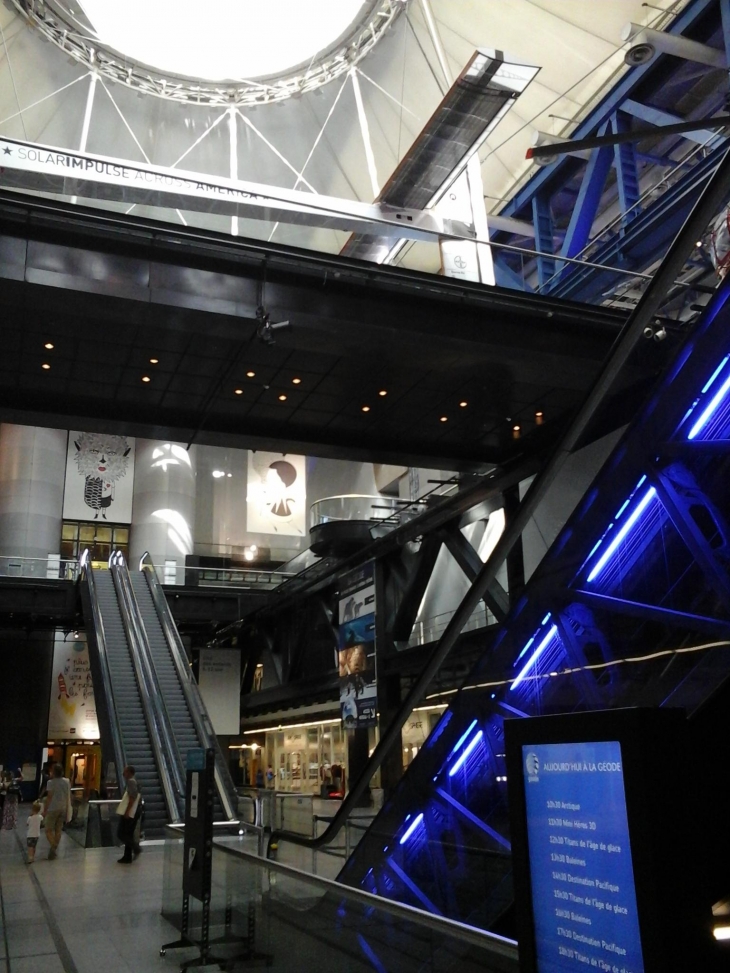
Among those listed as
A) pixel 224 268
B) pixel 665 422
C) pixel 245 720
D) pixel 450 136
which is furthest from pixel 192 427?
pixel 245 720

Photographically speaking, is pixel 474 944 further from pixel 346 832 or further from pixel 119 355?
pixel 119 355

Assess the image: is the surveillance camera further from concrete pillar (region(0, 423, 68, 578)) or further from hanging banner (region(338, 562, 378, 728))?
concrete pillar (region(0, 423, 68, 578))

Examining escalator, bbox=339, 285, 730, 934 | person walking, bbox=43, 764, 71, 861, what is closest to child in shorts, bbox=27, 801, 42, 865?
person walking, bbox=43, 764, 71, 861

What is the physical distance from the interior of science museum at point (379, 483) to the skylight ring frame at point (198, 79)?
9cm

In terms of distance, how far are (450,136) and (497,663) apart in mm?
10556

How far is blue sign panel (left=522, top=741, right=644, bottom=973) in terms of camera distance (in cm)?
235

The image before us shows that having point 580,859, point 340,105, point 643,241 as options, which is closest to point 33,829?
point 580,859

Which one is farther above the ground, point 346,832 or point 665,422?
point 665,422

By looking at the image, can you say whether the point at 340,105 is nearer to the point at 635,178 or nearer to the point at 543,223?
the point at 543,223

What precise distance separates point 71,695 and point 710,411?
3431 cm

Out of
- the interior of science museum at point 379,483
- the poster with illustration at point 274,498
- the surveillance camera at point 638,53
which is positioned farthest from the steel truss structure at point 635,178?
the poster with illustration at point 274,498

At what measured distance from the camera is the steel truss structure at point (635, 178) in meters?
18.2

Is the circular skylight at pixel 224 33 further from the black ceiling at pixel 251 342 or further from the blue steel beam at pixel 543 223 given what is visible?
the black ceiling at pixel 251 342

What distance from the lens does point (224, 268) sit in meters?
13.4
